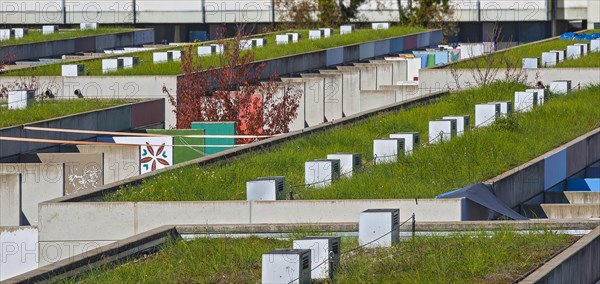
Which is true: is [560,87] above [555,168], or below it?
above

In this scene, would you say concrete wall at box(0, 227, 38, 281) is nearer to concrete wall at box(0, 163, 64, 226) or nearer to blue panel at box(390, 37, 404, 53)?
concrete wall at box(0, 163, 64, 226)

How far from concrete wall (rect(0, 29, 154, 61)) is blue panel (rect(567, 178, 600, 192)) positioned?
3099 cm

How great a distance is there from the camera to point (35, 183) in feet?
91.5

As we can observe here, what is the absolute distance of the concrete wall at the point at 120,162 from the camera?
31.7 meters

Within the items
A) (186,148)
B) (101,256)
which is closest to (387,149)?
(186,148)

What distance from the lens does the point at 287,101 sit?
147 ft

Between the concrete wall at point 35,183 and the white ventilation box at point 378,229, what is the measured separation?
10970 mm

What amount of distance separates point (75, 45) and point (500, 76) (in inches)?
989

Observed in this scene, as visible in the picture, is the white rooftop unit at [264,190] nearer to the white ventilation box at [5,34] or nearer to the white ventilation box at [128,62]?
the white ventilation box at [128,62]

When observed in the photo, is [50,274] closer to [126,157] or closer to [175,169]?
[175,169]

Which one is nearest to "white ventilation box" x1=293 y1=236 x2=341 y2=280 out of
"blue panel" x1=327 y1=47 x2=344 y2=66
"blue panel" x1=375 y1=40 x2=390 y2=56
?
"blue panel" x1=327 y1=47 x2=344 y2=66

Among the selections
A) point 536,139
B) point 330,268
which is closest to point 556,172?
point 536,139

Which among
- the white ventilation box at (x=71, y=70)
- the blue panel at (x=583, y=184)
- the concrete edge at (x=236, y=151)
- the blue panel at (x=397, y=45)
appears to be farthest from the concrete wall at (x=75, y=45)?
the blue panel at (x=583, y=184)

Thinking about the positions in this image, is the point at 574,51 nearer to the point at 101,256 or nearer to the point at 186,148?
the point at 186,148
